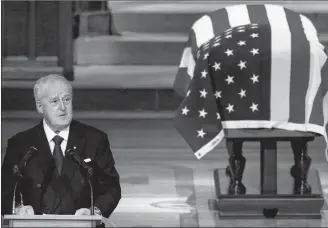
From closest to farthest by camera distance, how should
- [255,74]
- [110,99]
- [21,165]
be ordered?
[21,165], [255,74], [110,99]

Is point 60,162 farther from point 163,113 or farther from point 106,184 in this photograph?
point 163,113

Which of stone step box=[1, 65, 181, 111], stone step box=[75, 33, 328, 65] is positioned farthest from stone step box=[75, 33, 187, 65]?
stone step box=[1, 65, 181, 111]

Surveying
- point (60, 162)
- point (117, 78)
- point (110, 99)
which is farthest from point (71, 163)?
point (117, 78)

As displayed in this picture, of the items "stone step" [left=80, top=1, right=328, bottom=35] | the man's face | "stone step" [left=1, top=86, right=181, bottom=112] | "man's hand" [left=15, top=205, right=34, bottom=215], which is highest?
the man's face

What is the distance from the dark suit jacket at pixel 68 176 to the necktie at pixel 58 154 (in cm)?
1

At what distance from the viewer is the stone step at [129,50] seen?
34.3 ft

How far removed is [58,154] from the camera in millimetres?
3684

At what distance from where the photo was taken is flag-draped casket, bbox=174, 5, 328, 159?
564 cm

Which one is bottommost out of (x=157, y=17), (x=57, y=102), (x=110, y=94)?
(x=110, y=94)

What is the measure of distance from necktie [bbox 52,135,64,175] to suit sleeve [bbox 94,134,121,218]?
120mm

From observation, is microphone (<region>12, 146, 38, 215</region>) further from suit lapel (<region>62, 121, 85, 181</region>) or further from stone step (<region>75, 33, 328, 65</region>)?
stone step (<region>75, 33, 328, 65</region>)

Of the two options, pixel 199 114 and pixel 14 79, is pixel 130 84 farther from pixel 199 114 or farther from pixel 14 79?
pixel 199 114

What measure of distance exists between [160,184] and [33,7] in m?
3.03

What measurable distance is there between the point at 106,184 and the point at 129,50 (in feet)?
22.6
